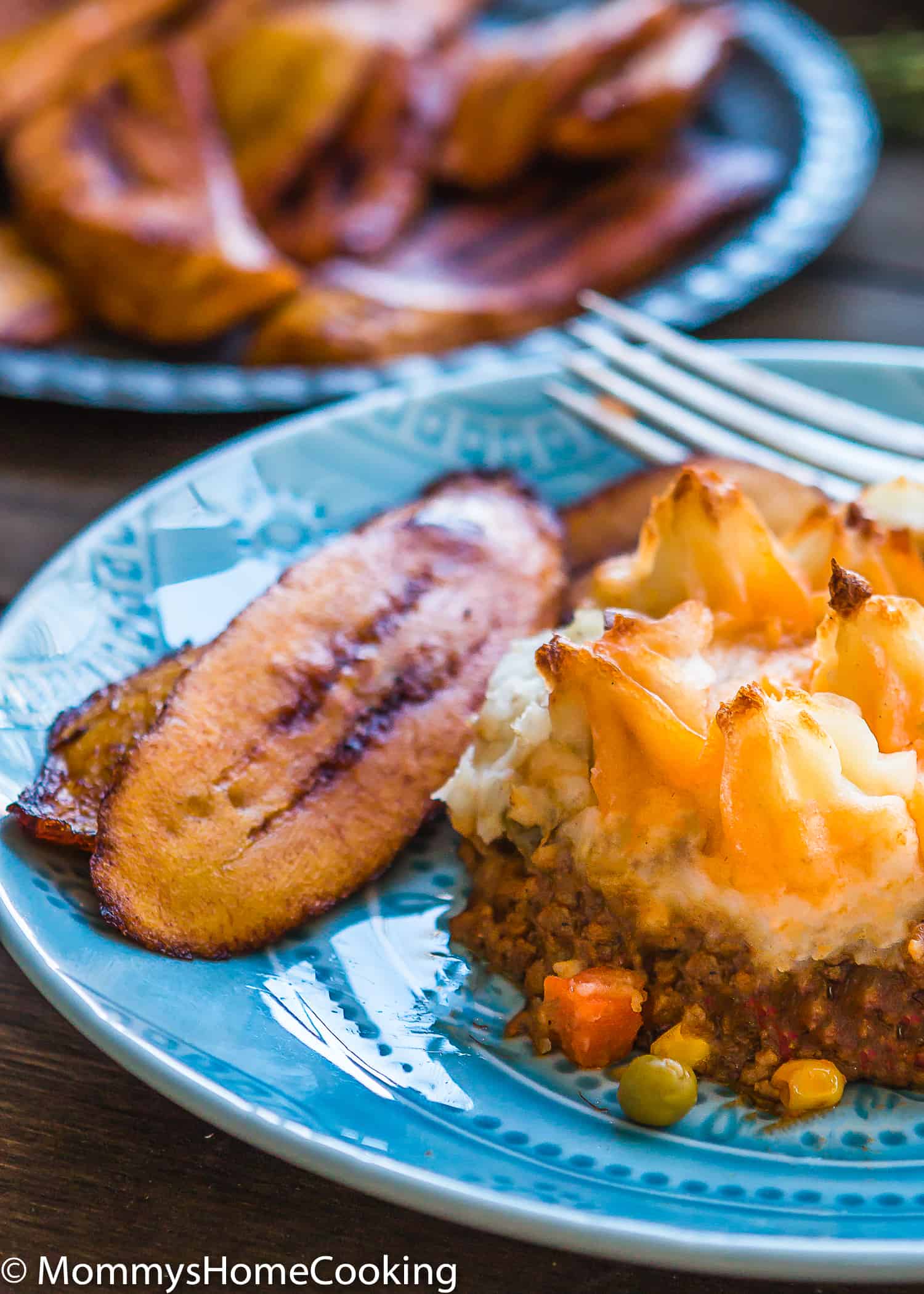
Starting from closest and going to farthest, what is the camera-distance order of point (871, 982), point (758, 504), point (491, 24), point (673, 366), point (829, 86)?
point (871, 982), point (758, 504), point (673, 366), point (829, 86), point (491, 24)

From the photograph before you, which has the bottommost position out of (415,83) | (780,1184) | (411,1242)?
(411,1242)

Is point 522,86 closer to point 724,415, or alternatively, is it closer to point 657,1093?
point 724,415

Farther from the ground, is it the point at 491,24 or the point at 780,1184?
the point at 491,24

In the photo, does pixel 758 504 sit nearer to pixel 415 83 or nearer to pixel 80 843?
pixel 80 843

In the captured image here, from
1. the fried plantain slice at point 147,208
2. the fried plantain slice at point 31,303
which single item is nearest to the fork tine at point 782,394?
the fried plantain slice at point 147,208

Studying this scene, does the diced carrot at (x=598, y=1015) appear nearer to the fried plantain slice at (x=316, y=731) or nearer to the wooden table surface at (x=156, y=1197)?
the wooden table surface at (x=156, y=1197)

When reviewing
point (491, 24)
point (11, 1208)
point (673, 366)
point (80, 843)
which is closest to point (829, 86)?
point (491, 24)

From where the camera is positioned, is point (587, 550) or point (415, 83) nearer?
point (587, 550)
